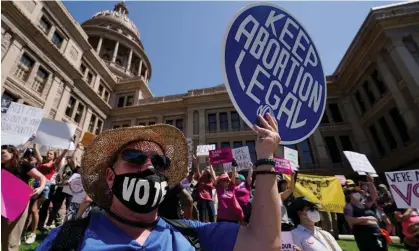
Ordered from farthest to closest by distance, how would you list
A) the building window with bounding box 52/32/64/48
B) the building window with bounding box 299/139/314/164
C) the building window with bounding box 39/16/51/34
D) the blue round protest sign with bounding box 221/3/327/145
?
the building window with bounding box 299/139/314/164, the building window with bounding box 52/32/64/48, the building window with bounding box 39/16/51/34, the blue round protest sign with bounding box 221/3/327/145

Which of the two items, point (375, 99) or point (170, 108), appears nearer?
point (375, 99)

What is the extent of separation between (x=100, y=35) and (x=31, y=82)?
21.5 metres

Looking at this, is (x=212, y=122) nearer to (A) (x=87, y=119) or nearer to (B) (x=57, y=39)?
(A) (x=87, y=119)

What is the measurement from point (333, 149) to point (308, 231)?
79.2 feet

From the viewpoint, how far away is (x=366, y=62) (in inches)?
870

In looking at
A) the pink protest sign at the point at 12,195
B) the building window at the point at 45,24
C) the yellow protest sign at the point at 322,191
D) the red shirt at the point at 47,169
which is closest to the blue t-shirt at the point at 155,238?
the pink protest sign at the point at 12,195

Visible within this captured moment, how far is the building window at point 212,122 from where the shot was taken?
90.9 feet

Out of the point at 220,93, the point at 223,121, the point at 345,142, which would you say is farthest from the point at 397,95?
the point at 220,93

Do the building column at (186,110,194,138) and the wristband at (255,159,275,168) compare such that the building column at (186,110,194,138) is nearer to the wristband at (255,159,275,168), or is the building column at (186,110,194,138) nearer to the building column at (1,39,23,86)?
the building column at (1,39,23,86)

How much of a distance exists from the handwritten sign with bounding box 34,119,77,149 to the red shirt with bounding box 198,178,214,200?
359 cm

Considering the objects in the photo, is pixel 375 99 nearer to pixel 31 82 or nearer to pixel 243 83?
pixel 243 83

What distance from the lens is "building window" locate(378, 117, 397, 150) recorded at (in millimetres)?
20534

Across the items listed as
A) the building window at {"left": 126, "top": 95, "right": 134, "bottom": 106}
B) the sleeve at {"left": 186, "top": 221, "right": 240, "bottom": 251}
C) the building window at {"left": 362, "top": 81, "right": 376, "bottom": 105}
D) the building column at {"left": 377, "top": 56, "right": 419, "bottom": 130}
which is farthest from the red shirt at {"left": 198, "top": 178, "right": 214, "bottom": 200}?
the building window at {"left": 126, "top": 95, "right": 134, "bottom": 106}

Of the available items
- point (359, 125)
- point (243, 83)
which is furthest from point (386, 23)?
point (243, 83)
